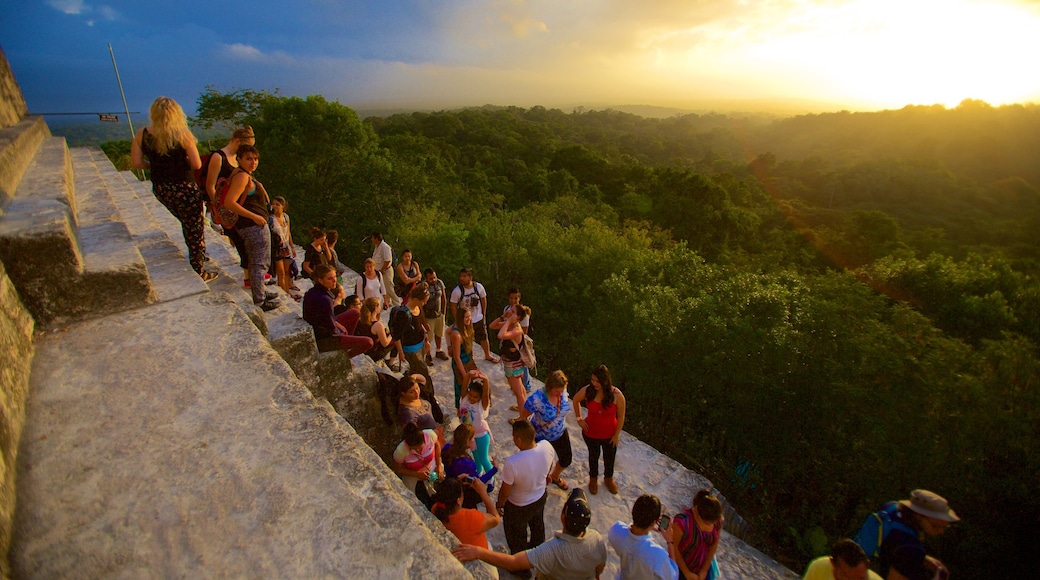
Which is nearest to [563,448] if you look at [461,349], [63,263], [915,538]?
[461,349]

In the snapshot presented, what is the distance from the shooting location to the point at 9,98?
874 cm

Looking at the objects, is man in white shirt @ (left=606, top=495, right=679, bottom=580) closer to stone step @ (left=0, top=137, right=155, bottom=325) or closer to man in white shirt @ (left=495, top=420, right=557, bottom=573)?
man in white shirt @ (left=495, top=420, right=557, bottom=573)

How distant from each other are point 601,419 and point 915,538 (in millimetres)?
2922

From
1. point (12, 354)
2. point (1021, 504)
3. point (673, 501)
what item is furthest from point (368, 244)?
point (1021, 504)

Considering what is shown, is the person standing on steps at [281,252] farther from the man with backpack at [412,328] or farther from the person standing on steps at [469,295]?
the person standing on steps at [469,295]

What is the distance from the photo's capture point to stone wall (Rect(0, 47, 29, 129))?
26.3 feet

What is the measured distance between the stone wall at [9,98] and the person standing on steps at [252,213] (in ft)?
22.6

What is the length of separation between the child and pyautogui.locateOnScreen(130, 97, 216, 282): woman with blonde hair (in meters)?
3.06

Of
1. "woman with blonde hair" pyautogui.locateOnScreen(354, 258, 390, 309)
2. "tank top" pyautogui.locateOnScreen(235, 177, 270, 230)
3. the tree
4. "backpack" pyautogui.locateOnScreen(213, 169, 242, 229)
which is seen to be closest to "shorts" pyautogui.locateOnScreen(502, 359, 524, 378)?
"woman with blonde hair" pyautogui.locateOnScreen(354, 258, 390, 309)

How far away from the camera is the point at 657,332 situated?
1066 cm

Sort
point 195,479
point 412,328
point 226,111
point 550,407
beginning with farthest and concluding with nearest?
point 226,111 → point 412,328 → point 550,407 → point 195,479

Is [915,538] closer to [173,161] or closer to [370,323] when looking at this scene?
[370,323]

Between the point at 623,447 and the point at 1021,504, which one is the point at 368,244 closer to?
the point at 623,447

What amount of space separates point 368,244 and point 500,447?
11.9 metres
